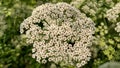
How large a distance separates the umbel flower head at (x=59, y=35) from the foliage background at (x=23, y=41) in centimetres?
26

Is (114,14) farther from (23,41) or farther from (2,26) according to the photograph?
(2,26)

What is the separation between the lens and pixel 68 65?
17.5 ft

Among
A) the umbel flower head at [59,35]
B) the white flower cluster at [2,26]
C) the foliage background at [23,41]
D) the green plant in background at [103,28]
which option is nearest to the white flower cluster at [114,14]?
the green plant in background at [103,28]

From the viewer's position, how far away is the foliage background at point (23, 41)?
18.6 feet

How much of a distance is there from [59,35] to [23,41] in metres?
0.79

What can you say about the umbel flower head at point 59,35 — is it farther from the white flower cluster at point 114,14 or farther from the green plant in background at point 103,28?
the white flower cluster at point 114,14

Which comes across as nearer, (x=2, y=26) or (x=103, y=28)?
(x=2, y=26)

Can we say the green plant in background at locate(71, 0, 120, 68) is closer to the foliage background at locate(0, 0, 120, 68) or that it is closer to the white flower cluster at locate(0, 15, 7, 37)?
the foliage background at locate(0, 0, 120, 68)

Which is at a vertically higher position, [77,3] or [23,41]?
[77,3]

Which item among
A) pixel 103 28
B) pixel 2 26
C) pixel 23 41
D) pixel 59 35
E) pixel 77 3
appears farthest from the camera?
pixel 77 3

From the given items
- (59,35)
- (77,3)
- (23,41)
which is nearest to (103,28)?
(77,3)

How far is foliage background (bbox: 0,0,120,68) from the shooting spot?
5668 mm

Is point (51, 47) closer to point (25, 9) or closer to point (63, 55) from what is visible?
point (63, 55)

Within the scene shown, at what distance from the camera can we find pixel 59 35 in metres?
5.25
